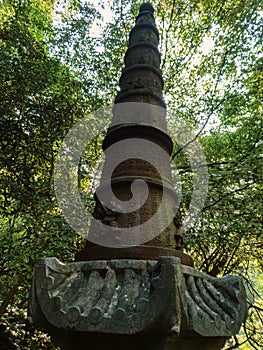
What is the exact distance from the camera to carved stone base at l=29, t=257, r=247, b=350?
53.6 inches

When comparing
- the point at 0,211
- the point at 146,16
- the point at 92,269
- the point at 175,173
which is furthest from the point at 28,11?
the point at 92,269

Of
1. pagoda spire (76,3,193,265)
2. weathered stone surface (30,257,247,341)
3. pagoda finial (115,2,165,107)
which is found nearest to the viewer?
weathered stone surface (30,257,247,341)

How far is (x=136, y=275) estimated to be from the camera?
1661 millimetres

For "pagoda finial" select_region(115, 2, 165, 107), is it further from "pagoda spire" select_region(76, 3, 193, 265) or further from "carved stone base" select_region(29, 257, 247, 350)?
"carved stone base" select_region(29, 257, 247, 350)

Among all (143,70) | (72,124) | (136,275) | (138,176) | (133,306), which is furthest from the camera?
(72,124)

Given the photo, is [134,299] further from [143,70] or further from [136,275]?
[143,70]

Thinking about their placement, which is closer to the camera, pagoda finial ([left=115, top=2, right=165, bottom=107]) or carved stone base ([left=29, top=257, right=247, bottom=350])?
carved stone base ([left=29, top=257, right=247, bottom=350])

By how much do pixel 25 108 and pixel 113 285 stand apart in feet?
15.2

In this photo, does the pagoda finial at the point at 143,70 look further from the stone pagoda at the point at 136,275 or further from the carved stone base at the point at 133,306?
the carved stone base at the point at 133,306

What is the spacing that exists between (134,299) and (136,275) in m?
0.19

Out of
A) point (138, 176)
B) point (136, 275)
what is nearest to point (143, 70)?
point (138, 176)

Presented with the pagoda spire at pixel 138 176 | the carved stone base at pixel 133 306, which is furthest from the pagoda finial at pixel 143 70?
the carved stone base at pixel 133 306

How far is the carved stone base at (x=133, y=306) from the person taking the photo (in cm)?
136

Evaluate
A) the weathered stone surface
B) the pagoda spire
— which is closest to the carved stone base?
the weathered stone surface
